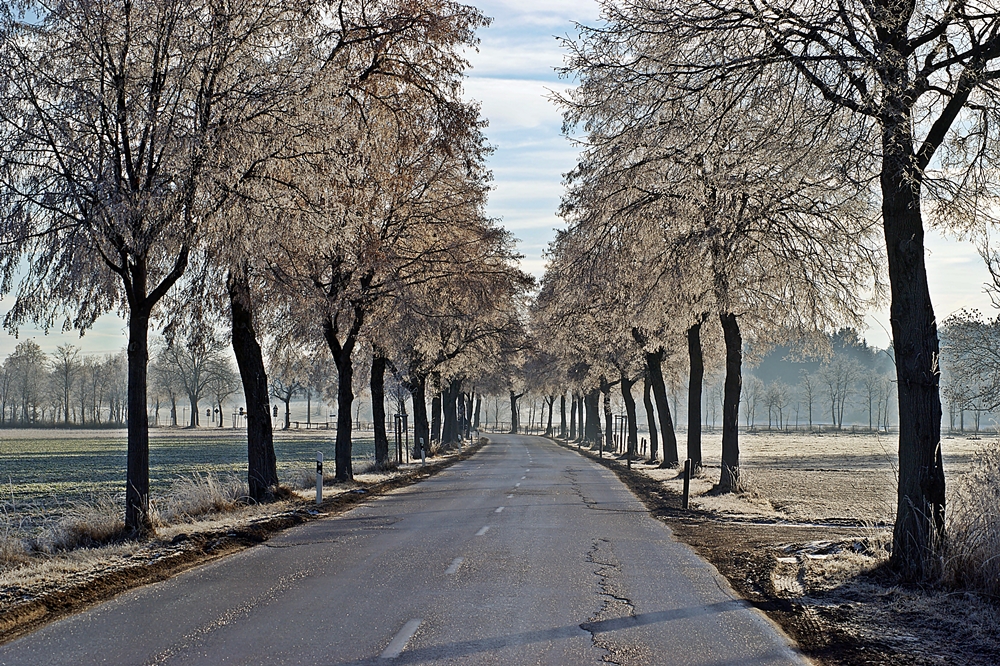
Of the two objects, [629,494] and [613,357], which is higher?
[613,357]

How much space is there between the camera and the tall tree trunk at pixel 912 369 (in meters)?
11.2

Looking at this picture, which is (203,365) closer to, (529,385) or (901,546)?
(529,385)

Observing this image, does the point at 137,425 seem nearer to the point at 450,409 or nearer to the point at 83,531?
the point at 83,531

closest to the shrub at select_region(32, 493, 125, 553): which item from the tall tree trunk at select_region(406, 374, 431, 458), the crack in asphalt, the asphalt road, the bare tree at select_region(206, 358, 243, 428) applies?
the asphalt road

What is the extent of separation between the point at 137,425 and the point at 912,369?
11900 mm

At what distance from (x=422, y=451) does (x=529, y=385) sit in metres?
31.8

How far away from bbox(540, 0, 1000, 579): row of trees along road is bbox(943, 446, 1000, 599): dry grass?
266 millimetres

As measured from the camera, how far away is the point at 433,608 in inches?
380

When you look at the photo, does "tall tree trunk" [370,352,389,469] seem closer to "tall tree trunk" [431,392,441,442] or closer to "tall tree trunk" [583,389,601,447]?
"tall tree trunk" [431,392,441,442]

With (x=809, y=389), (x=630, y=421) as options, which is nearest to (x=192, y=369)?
(x=630, y=421)

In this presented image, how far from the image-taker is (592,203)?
18.5 meters

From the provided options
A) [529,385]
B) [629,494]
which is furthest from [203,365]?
[629,494]

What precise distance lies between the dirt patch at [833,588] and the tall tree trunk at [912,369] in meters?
0.75

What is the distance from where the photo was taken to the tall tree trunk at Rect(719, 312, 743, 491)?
25500 mm
